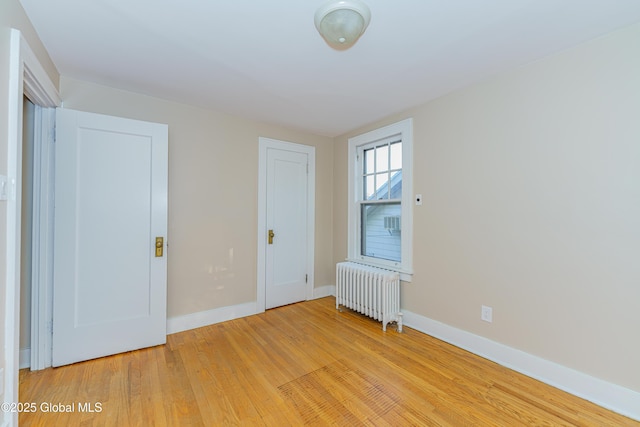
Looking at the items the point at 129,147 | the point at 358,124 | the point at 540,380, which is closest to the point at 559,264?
the point at 540,380

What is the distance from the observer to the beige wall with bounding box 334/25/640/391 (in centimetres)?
172

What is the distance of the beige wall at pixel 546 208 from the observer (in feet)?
5.64

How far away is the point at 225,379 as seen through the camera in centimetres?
203

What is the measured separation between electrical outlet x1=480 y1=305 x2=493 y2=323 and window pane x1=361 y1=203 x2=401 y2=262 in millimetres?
1009

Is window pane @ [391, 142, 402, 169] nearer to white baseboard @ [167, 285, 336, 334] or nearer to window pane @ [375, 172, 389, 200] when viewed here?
window pane @ [375, 172, 389, 200]

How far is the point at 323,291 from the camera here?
4031 mm

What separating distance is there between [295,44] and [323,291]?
3.19 metres

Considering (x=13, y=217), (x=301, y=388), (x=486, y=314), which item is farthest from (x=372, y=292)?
(x=13, y=217)

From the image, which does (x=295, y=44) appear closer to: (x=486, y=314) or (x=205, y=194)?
(x=205, y=194)

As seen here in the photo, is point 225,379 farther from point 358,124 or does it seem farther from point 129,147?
point 358,124

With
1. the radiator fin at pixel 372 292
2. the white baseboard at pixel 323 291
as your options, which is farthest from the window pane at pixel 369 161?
the white baseboard at pixel 323 291

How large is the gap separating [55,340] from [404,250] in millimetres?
3222

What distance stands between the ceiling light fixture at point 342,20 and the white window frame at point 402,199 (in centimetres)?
151

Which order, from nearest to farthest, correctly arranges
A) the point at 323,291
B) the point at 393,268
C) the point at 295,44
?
the point at 295,44, the point at 393,268, the point at 323,291
